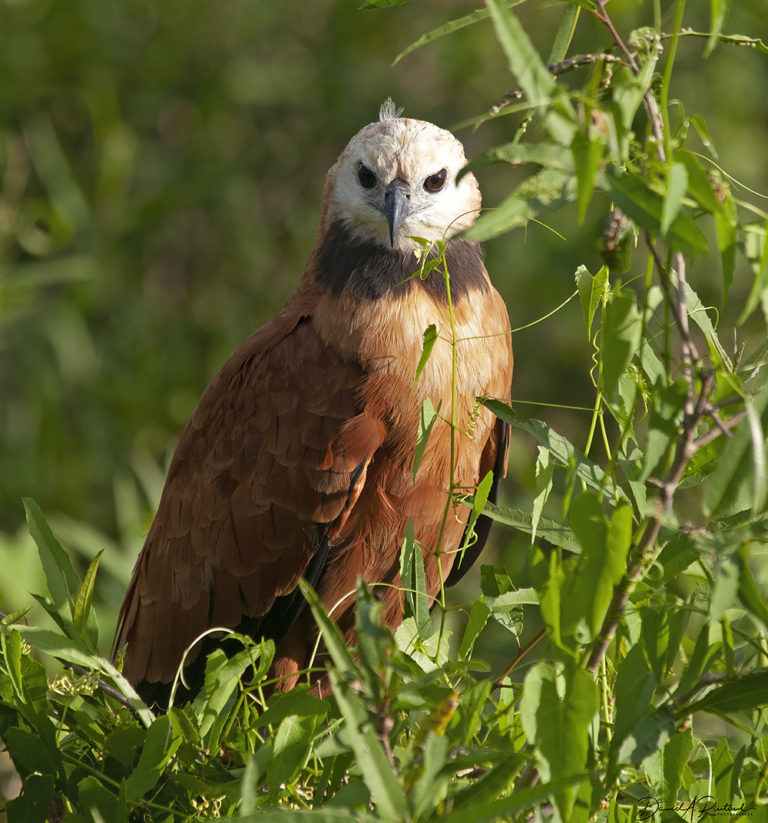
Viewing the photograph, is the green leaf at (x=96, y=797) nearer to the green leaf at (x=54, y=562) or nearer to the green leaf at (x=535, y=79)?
the green leaf at (x=54, y=562)

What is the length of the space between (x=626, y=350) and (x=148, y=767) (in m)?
0.92

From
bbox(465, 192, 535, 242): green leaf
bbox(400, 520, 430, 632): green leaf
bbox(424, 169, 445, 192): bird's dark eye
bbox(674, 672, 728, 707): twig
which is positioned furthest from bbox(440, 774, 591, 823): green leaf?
bbox(424, 169, 445, 192): bird's dark eye

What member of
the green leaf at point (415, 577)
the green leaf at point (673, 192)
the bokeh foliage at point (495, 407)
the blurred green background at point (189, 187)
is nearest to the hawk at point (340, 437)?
the bokeh foliage at point (495, 407)

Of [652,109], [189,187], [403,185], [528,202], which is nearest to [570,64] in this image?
[652,109]

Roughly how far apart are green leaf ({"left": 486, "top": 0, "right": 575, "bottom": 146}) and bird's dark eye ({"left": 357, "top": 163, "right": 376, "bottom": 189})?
5.77 feet

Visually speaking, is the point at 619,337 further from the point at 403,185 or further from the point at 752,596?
the point at 403,185

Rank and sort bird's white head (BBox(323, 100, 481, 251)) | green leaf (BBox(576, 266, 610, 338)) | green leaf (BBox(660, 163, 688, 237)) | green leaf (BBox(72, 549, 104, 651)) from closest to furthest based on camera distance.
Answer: green leaf (BBox(660, 163, 688, 237)) < green leaf (BBox(576, 266, 610, 338)) < green leaf (BBox(72, 549, 104, 651)) < bird's white head (BBox(323, 100, 481, 251))

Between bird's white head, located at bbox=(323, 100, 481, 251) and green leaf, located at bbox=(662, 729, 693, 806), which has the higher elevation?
bird's white head, located at bbox=(323, 100, 481, 251)

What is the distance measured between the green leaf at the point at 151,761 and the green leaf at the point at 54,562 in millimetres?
Result: 288

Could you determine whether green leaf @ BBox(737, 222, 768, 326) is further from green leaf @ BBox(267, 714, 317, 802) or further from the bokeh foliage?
green leaf @ BBox(267, 714, 317, 802)

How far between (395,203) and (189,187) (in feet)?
8.84

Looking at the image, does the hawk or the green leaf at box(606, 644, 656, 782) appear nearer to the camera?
the green leaf at box(606, 644, 656, 782)

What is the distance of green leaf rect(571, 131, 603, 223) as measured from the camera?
40.6 inches

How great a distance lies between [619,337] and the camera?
46.8 inches
